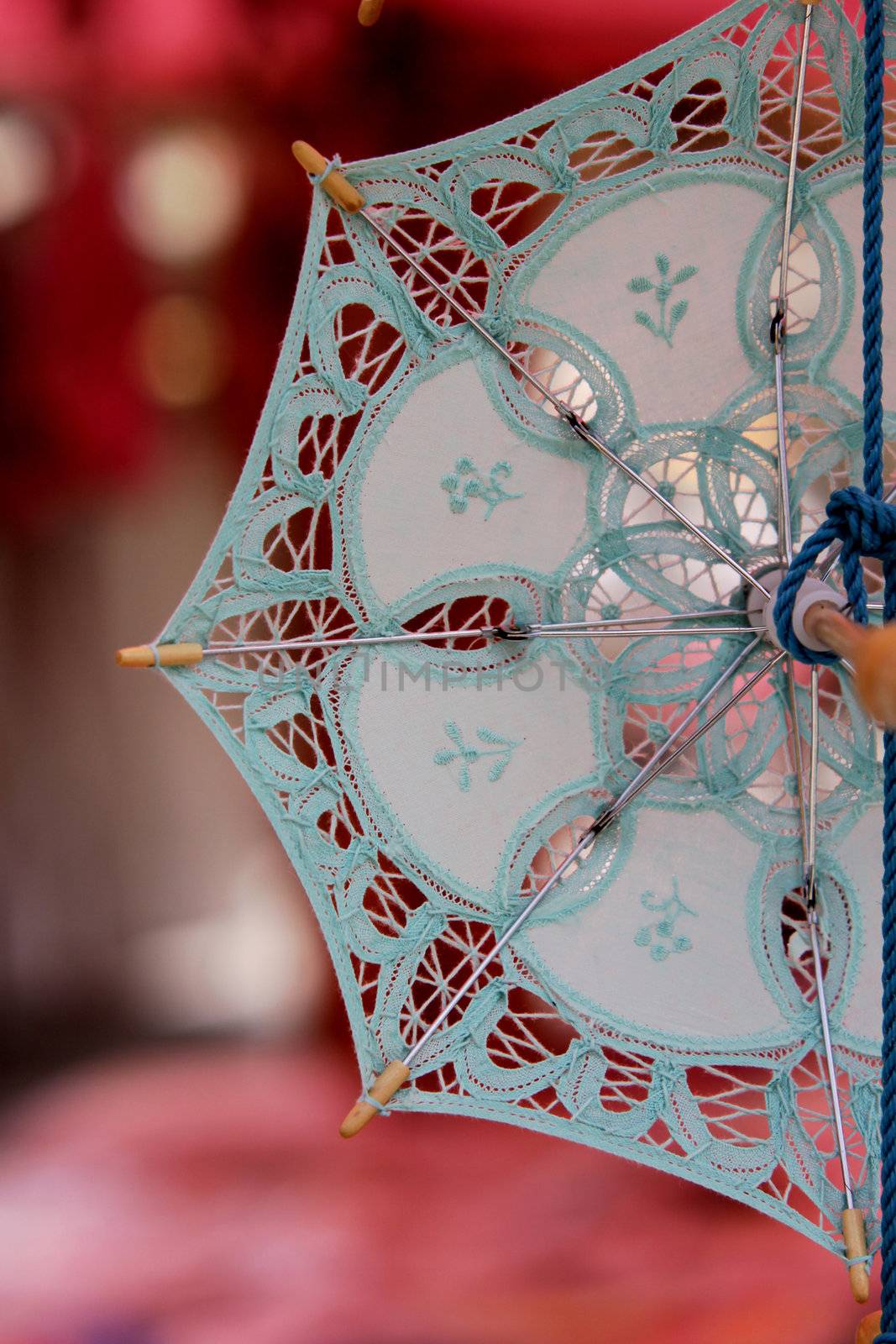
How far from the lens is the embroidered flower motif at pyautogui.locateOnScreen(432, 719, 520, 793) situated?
0.94m

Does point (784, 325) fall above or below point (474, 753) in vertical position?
above

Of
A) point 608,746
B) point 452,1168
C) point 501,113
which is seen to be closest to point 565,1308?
point 452,1168

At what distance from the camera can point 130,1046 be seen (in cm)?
166

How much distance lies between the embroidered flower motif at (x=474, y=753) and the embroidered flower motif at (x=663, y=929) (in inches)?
6.6

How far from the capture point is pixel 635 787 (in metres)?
0.95

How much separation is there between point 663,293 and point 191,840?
1.11 meters

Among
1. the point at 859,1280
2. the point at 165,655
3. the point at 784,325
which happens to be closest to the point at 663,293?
the point at 784,325

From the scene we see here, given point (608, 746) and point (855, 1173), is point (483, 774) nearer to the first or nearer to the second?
point (608, 746)

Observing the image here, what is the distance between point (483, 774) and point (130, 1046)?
99cm

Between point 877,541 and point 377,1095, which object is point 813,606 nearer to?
point 877,541

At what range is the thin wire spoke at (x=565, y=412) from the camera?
90 centimetres

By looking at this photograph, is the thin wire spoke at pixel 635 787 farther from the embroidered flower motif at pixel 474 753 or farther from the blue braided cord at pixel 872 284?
the blue braided cord at pixel 872 284


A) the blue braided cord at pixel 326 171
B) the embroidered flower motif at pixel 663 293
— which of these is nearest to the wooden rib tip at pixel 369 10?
the blue braided cord at pixel 326 171

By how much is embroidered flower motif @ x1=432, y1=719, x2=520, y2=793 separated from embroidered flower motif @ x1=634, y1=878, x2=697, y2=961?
6.6 inches
